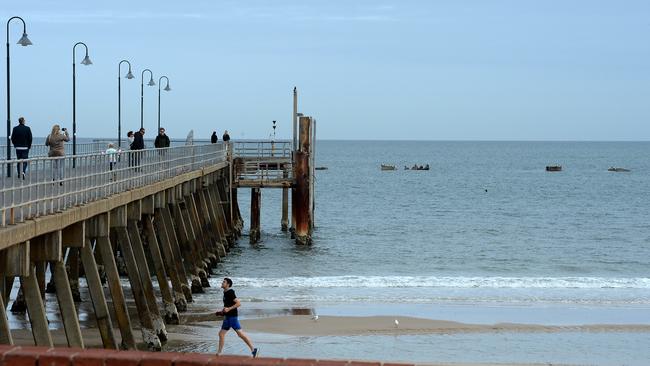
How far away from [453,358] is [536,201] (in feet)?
221

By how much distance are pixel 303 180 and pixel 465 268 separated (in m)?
6.79

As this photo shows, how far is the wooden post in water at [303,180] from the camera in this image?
1745 inches

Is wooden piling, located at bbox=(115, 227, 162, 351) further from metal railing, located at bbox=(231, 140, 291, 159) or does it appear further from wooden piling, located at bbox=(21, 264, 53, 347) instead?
metal railing, located at bbox=(231, 140, 291, 159)

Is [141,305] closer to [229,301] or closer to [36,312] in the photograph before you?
[229,301]

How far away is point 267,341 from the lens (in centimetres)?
2436

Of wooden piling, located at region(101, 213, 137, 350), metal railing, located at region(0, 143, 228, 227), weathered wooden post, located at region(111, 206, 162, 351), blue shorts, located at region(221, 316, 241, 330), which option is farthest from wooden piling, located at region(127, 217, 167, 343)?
blue shorts, located at region(221, 316, 241, 330)

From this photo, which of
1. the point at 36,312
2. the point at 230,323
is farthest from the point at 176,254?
the point at 36,312

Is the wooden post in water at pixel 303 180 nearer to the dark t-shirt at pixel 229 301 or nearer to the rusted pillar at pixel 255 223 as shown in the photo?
the rusted pillar at pixel 255 223

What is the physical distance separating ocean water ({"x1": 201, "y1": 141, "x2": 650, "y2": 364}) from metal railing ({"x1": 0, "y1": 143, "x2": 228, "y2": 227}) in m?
4.30

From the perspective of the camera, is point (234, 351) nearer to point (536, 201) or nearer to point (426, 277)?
point (426, 277)

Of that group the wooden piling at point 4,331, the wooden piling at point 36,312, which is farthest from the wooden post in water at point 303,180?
the wooden piling at point 4,331

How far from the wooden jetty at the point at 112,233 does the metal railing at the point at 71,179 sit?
0.02 meters

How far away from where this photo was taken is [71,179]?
16.9m

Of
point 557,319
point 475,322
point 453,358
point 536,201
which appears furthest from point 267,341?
point 536,201
